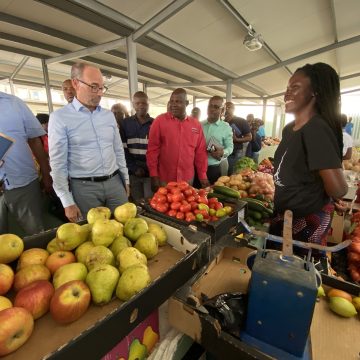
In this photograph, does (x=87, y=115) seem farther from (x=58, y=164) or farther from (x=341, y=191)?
(x=341, y=191)

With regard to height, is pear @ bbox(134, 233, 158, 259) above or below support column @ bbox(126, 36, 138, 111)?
below

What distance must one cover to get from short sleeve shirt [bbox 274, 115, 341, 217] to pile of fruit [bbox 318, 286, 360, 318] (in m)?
0.56

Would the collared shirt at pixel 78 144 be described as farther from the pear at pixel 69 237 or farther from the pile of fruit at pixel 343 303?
the pile of fruit at pixel 343 303

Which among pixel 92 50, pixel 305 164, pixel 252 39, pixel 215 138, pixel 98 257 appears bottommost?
pixel 98 257

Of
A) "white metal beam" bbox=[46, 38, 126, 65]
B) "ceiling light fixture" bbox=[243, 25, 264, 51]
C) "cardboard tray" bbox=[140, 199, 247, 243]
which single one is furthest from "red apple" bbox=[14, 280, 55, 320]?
"ceiling light fixture" bbox=[243, 25, 264, 51]

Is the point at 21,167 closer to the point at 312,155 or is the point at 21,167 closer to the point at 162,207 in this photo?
the point at 162,207

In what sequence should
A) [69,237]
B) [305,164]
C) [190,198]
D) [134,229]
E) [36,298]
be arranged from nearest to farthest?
[36,298] → [69,237] → [134,229] → [305,164] → [190,198]

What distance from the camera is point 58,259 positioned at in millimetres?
931

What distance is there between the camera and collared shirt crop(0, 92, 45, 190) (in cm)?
184

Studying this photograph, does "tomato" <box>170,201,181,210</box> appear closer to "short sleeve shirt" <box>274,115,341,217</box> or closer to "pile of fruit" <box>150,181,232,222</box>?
"pile of fruit" <box>150,181,232,222</box>

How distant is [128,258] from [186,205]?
744 millimetres

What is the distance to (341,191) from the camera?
4.29 ft

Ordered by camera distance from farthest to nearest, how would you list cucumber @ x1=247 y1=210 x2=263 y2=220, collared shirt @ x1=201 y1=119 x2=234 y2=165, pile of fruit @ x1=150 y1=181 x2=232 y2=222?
collared shirt @ x1=201 y1=119 x2=234 y2=165, cucumber @ x1=247 y1=210 x2=263 y2=220, pile of fruit @ x1=150 y1=181 x2=232 y2=222

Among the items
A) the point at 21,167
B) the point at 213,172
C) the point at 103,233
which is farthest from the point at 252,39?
the point at 103,233
